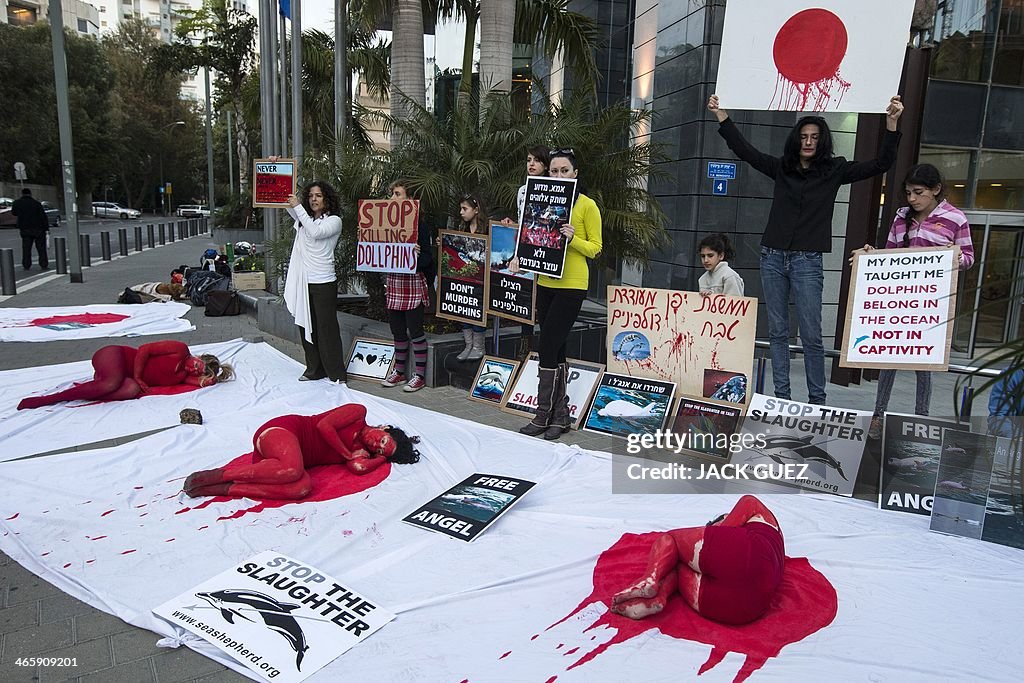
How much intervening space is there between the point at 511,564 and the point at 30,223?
1695 cm

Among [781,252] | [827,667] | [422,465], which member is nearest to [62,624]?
[422,465]

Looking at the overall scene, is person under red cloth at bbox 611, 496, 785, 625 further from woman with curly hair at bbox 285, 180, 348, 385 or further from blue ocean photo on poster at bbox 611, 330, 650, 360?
woman with curly hair at bbox 285, 180, 348, 385

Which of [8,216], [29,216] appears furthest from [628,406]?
[8,216]

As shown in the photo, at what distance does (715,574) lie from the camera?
9.46 ft

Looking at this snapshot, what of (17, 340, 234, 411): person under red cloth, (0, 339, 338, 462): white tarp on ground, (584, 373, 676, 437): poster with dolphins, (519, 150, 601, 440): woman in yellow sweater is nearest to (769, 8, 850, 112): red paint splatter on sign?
(519, 150, 601, 440): woman in yellow sweater

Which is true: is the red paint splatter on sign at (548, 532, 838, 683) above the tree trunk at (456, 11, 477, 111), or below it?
below

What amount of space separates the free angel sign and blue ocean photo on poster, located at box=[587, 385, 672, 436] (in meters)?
2.21

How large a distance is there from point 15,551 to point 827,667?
3874mm

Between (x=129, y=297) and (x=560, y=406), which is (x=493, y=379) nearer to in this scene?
(x=560, y=406)

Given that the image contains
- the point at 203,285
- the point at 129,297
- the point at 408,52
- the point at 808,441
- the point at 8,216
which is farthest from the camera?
the point at 8,216

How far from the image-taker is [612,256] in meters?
8.01

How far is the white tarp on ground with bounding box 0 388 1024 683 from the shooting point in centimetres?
277

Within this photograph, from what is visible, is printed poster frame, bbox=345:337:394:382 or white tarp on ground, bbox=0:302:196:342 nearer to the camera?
printed poster frame, bbox=345:337:394:382

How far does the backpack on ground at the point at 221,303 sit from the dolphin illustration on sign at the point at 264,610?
340 inches
